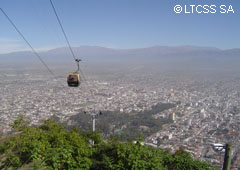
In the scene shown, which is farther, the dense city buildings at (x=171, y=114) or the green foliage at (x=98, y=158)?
the dense city buildings at (x=171, y=114)

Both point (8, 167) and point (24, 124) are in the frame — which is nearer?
point (8, 167)

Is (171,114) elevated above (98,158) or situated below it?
below

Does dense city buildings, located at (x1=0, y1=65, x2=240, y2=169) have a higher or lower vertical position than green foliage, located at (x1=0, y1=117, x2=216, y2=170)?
lower

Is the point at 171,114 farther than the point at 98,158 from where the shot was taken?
Yes

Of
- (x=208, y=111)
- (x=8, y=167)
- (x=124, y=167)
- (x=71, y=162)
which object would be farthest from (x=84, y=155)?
(x=208, y=111)

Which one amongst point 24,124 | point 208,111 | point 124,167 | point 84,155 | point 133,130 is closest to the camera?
point 124,167

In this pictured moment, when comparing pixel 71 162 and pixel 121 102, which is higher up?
pixel 71 162

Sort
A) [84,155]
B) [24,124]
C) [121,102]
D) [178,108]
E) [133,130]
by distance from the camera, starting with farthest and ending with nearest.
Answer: [121,102]
[178,108]
[133,130]
[24,124]
[84,155]

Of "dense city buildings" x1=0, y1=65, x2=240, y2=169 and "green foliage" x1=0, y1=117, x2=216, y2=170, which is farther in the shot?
"dense city buildings" x1=0, y1=65, x2=240, y2=169

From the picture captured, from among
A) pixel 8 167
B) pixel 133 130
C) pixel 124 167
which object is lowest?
pixel 133 130

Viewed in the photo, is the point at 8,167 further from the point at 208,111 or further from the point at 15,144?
the point at 208,111

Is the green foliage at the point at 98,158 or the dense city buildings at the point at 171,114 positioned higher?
the green foliage at the point at 98,158
